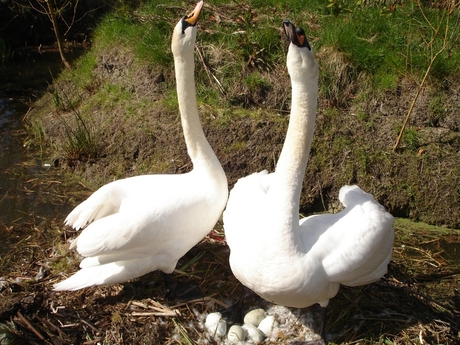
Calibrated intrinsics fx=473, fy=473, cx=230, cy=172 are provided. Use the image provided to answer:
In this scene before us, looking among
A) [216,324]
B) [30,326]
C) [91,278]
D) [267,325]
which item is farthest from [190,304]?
[30,326]

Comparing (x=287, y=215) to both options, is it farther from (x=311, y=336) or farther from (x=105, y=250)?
(x=105, y=250)

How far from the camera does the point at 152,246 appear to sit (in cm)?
327

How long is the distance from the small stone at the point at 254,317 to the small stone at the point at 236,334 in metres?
0.14

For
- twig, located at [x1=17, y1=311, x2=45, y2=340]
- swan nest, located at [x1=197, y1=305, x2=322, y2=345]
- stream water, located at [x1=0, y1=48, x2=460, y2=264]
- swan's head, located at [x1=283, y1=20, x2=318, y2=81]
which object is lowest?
swan nest, located at [x1=197, y1=305, x2=322, y2=345]

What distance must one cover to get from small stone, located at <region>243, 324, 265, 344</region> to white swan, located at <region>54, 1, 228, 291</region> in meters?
0.71

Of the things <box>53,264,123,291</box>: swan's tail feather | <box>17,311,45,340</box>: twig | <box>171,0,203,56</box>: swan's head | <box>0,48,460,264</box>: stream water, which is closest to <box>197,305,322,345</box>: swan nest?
<box>53,264,123,291</box>: swan's tail feather

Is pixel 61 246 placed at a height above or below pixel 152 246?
below

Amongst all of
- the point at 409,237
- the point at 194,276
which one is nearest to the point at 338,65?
the point at 409,237

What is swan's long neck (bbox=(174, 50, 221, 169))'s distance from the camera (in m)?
3.51

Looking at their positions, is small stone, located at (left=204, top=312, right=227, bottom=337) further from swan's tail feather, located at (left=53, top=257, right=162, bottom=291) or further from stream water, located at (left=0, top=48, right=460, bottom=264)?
stream water, located at (left=0, top=48, right=460, bottom=264)

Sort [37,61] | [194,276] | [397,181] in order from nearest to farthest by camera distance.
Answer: [194,276]
[397,181]
[37,61]

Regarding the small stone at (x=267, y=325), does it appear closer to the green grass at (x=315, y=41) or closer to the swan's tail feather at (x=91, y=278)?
the swan's tail feather at (x=91, y=278)

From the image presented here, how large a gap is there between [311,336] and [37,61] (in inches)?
300

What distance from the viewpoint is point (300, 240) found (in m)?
2.85
